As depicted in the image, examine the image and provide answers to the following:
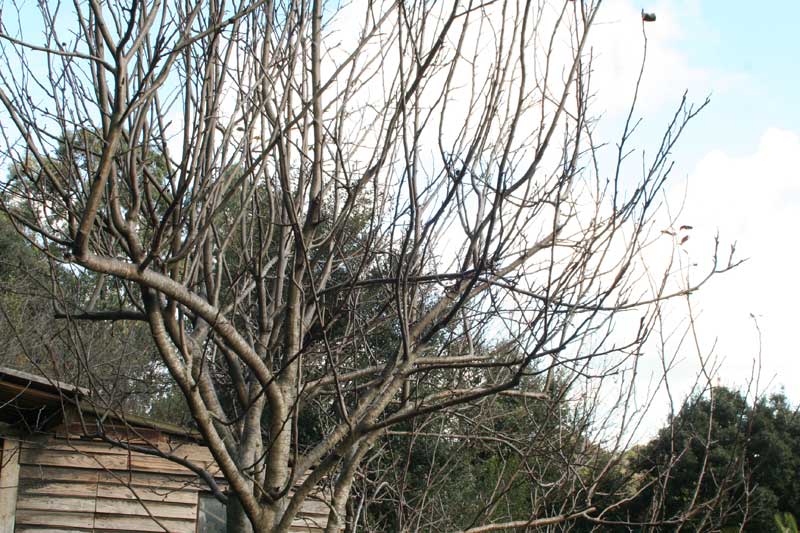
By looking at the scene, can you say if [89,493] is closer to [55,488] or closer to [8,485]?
[55,488]

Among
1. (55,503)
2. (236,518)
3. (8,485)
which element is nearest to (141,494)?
(55,503)

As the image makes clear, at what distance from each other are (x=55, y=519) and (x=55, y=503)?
0.48 ft

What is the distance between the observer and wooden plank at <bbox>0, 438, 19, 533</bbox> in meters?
6.93

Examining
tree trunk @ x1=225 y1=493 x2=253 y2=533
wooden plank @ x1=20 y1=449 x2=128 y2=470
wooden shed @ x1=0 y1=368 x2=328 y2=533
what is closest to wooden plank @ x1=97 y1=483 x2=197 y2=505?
wooden shed @ x1=0 y1=368 x2=328 y2=533

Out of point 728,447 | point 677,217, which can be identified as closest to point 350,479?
point 677,217

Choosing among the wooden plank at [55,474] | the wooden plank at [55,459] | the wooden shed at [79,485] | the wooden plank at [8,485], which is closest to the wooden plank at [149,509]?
the wooden shed at [79,485]

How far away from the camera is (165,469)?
24.3ft

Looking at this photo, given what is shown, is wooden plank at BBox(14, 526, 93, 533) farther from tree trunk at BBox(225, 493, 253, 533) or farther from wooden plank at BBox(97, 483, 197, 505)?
tree trunk at BBox(225, 493, 253, 533)

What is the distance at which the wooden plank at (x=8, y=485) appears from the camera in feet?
22.7

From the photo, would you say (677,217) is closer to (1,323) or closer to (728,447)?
(728,447)

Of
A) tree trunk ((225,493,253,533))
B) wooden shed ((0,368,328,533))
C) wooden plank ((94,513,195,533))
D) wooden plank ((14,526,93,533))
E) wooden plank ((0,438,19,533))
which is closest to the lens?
tree trunk ((225,493,253,533))

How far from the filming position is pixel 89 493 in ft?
24.1

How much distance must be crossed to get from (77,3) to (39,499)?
554cm

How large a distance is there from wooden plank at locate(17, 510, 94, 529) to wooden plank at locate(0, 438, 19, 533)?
134mm
